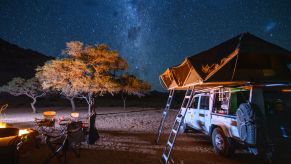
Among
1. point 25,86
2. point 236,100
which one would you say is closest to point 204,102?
point 236,100

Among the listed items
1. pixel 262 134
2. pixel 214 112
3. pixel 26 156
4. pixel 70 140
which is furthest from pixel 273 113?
pixel 26 156

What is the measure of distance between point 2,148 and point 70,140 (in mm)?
2151

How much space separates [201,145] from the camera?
9203 mm

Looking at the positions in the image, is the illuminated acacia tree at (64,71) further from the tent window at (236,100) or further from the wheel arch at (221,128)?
the tent window at (236,100)

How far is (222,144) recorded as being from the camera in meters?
7.22

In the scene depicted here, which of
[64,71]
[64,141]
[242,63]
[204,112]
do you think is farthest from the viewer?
[64,71]

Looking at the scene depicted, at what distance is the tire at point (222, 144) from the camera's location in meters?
6.98

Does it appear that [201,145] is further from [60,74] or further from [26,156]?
[60,74]

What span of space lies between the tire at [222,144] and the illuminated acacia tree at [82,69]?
36.6 ft

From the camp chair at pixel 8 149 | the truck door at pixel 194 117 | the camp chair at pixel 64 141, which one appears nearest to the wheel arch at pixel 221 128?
the truck door at pixel 194 117

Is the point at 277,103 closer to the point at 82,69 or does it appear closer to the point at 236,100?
the point at 236,100

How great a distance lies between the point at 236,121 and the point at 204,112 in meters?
2.55

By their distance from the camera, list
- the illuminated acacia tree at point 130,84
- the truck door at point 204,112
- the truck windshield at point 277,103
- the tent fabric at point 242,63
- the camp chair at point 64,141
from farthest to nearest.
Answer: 1. the illuminated acacia tree at point 130,84
2. the truck door at point 204,112
3. the camp chair at point 64,141
4. the truck windshield at point 277,103
5. the tent fabric at point 242,63

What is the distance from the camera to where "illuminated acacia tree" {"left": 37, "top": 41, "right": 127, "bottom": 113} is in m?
17.1
